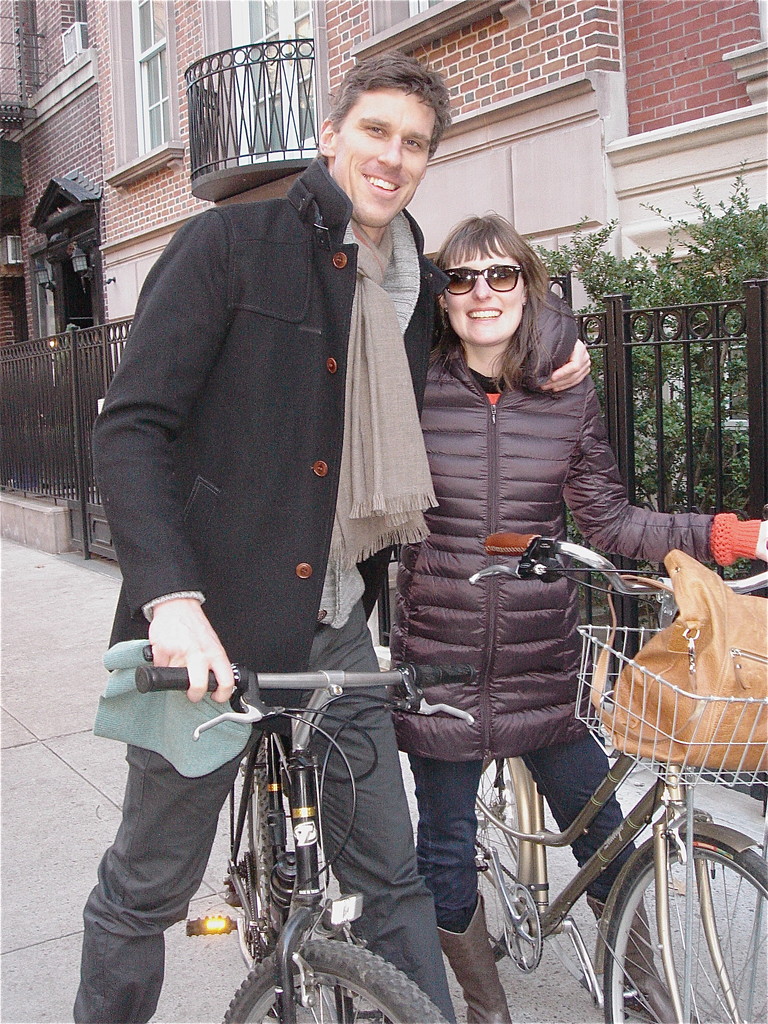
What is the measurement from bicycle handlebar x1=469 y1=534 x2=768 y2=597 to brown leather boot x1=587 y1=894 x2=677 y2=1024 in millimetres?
730

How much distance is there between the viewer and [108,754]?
16.1 ft

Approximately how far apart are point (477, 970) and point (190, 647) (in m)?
1.34

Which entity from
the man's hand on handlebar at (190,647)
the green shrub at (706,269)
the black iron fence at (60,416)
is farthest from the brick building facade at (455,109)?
the man's hand on handlebar at (190,647)

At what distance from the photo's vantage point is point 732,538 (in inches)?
93.8

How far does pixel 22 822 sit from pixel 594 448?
2.76 m

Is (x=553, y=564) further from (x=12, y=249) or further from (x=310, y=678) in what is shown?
(x=12, y=249)

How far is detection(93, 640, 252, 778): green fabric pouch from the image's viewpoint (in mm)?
2033

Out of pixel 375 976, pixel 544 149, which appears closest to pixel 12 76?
pixel 544 149

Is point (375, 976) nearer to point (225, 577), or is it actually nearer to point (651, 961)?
point (225, 577)

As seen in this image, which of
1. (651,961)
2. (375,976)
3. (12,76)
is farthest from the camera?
(12,76)

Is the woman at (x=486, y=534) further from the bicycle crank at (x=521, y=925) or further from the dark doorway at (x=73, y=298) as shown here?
the dark doorway at (x=73, y=298)

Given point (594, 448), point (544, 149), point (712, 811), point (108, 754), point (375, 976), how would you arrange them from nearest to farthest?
point (375, 976) → point (594, 448) → point (712, 811) → point (108, 754) → point (544, 149)

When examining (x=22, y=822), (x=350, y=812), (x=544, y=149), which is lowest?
(x=22, y=822)

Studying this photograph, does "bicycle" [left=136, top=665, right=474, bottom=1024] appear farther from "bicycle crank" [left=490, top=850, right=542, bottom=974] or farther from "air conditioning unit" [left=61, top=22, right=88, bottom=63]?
"air conditioning unit" [left=61, top=22, right=88, bottom=63]
